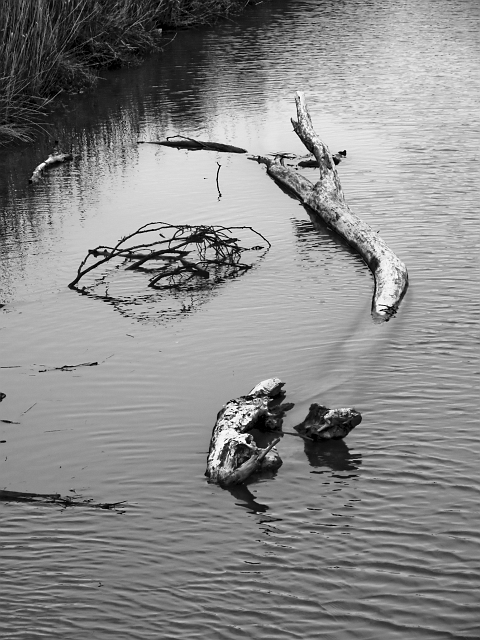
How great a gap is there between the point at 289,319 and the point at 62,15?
11944 millimetres

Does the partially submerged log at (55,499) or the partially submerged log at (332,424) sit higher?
the partially submerged log at (332,424)

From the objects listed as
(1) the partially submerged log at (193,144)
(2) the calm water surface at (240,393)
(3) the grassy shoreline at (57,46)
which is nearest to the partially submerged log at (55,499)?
(2) the calm water surface at (240,393)

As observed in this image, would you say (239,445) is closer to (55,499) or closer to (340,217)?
(55,499)

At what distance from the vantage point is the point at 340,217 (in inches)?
411

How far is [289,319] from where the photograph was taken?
8.16 meters

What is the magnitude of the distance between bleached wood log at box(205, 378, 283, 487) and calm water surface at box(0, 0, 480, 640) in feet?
0.33

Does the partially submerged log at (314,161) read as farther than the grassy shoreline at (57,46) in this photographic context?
No

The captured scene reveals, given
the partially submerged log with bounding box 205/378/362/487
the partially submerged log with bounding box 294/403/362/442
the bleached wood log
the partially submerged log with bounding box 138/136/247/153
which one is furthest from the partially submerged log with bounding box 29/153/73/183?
the partially submerged log with bounding box 294/403/362/442

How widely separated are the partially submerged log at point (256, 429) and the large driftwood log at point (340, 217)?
1.94 metres

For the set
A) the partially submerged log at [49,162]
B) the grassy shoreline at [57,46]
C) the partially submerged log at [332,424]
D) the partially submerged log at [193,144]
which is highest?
the grassy shoreline at [57,46]

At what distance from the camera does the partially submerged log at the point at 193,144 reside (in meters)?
14.1

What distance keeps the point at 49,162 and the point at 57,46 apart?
205 inches

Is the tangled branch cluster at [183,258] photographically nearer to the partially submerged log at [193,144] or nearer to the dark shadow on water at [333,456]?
the dark shadow on water at [333,456]

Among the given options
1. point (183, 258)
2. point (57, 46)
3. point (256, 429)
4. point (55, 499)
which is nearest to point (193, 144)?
point (57, 46)
